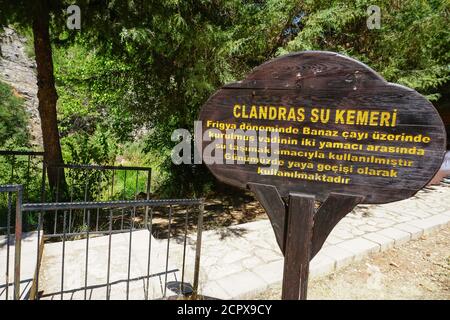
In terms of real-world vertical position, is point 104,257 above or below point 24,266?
below

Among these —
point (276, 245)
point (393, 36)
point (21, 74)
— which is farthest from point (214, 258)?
point (21, 74)

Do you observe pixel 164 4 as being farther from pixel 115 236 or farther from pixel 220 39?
pixel 115 236

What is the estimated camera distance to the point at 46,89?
4879mm

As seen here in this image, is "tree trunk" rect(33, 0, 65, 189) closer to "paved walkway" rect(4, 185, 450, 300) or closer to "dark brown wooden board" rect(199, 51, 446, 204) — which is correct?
"paved walkway" rect(4, 185, 450, 300)

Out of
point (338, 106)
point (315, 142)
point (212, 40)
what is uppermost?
point (212, 40)

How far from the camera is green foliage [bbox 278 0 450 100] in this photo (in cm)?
520

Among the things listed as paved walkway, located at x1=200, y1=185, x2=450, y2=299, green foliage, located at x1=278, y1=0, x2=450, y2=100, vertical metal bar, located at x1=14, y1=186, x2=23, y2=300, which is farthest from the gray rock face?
vertical metal bar, located at x1=14, y1=186, x2=23, y2=300

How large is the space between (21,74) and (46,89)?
14850 millimetres

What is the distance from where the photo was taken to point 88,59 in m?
11.3

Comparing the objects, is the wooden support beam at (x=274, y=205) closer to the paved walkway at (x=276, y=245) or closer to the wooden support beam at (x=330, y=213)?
the wooden support beam at (x=330, y=213)

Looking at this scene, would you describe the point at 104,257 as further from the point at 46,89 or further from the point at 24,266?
the point at 46,89

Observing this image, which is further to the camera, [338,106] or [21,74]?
[21,74]

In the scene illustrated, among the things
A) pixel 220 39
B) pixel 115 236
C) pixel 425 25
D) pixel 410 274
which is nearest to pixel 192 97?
pixel 220 39

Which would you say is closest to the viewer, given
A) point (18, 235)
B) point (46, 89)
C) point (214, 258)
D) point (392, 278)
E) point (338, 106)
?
point (338, 106)
